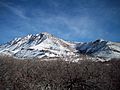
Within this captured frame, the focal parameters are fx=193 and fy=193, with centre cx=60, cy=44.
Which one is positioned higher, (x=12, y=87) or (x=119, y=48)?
(x=119, y=48)

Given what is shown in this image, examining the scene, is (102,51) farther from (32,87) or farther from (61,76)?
(32,87)

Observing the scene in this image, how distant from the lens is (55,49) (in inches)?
4722

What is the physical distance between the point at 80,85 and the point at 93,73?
3095mm

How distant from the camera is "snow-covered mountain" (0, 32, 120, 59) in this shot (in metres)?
93.7

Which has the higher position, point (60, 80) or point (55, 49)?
point (55, 49)

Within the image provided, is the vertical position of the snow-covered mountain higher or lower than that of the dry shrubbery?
higher

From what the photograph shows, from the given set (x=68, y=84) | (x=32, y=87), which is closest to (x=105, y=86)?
(x=68, y=84)

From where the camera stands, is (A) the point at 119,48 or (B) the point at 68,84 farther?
(A) the point at 119,48

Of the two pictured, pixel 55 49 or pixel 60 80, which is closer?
pixel 60 80

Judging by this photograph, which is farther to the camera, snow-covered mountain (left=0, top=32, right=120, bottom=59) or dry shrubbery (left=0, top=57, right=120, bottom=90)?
snow-covered mountain (left=0, top=32, right=120, bottom=59)

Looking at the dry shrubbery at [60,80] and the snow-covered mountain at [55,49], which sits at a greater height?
the snow-covered mountain at [55,49]

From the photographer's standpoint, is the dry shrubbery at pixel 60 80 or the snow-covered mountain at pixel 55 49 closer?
the dry shrubbery at pixel 60 80

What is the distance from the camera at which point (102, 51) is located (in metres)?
96.2

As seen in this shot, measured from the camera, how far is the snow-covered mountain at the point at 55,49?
9369 centimetres
